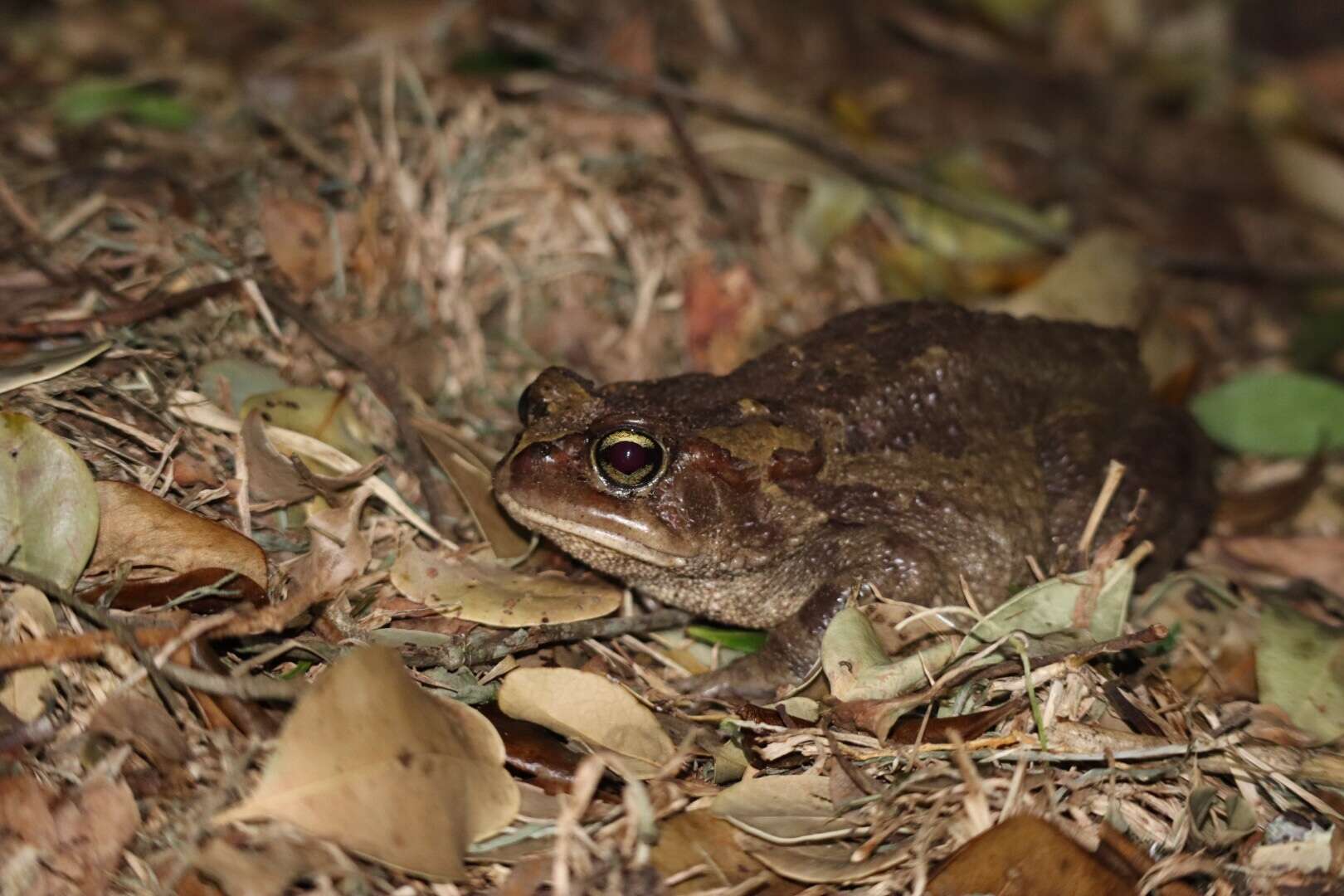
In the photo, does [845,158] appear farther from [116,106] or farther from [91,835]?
[91,835]

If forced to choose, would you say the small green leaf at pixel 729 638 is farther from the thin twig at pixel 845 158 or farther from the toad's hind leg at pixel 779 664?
the thin twig at pixel 845 158

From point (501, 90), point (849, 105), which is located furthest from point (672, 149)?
point (849, 105)

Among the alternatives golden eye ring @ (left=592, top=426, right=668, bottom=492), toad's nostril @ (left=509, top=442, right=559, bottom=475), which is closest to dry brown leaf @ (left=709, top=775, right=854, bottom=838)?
golden eye ring @ (left=592, top=426, right=668, bottom=492)

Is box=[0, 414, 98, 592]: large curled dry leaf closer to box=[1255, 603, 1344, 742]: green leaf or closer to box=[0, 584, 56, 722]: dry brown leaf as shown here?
box=[0, 584, 56, 722]: dry brown leaf

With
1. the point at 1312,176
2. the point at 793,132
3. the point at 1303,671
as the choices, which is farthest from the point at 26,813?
the point at 1312,176

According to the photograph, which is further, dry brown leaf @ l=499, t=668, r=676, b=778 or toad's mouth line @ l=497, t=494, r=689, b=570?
toad's mouth line @ l=497, t=494, r=689, b=570

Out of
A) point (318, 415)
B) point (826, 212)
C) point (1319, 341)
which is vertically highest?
point (826, 212)
